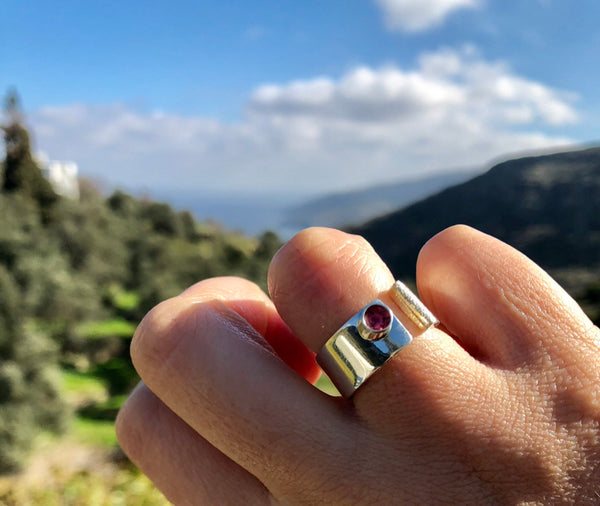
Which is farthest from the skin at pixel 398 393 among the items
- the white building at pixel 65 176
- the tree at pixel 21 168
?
the white building at pixel 65 176

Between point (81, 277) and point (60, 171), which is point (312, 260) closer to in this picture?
point (81, 277)

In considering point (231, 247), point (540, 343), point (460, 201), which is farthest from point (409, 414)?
point (231, 247)

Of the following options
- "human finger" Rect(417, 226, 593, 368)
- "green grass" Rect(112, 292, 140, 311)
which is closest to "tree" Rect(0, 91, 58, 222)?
"green grass" Rect(112, 292, 140, 311)

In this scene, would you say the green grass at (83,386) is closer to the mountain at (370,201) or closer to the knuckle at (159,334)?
the mountain at (370,201)

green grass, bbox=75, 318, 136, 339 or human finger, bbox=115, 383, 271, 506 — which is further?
green grass, bbox=75, 318, 136, 339

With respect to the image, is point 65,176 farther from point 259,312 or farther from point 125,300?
point 259,312

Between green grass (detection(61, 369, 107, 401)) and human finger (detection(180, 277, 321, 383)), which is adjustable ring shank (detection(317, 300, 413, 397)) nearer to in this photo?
human finger (detection(180, 277, 321, 383))

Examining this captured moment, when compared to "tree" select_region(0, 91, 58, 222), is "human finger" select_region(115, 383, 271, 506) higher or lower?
lower
